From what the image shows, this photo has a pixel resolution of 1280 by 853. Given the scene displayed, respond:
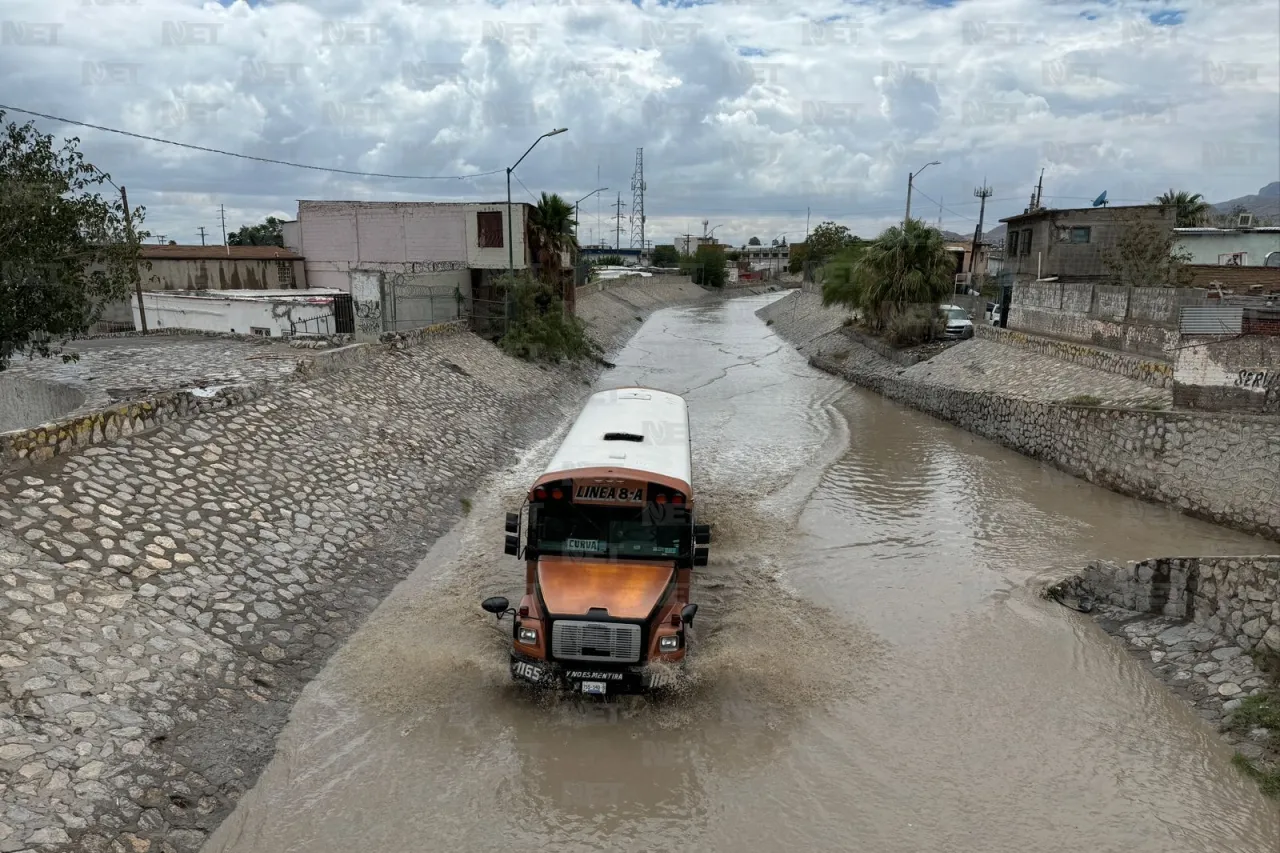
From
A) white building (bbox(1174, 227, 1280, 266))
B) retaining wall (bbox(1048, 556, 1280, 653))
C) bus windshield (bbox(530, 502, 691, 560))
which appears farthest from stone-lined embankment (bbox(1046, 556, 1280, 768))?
white building (bbox(1174, 227, 1280, 266))

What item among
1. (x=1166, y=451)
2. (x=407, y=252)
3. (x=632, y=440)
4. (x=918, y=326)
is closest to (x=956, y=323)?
(x=918, y=326)

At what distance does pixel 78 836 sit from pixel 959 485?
19395 mm

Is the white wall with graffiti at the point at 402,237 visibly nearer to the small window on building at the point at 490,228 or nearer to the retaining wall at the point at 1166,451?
the small window on building at the point at 490,228

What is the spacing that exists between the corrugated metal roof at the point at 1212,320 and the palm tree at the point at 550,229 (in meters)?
26.3

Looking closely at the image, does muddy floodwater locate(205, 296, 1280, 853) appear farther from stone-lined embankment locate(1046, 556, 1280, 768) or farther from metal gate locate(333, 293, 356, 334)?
metal gate locate(333, 293, 356, 334)

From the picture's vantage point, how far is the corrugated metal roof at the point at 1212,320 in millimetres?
20297

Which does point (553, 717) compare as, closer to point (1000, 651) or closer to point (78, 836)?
point (78, 836)

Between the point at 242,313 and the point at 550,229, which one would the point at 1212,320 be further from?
the point at 242,313

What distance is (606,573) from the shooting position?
970 centimetres

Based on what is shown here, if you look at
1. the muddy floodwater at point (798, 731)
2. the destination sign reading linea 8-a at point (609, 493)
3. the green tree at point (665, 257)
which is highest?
the green tree at point (665, 257)

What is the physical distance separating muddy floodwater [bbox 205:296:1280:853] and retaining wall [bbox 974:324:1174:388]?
5.99m

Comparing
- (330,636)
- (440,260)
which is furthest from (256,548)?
(440,260)

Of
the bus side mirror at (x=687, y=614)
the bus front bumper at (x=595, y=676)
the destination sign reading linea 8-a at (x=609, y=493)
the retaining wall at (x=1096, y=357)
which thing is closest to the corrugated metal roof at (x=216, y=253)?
the retaining wall at (x=1096, y=357)

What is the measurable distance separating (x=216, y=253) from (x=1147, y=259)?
47.2 metres
